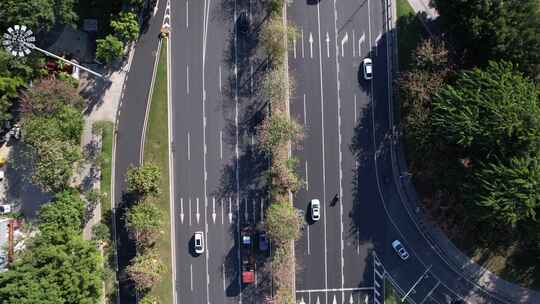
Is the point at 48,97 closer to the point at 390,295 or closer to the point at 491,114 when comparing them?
the point at 390,295

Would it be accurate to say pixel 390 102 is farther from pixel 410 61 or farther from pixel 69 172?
pixel 69 172

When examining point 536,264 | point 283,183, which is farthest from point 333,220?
point 536,264

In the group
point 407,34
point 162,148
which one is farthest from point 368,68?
point 162,148

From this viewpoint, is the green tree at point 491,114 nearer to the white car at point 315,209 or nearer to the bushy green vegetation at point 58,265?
the white car at point 315,209

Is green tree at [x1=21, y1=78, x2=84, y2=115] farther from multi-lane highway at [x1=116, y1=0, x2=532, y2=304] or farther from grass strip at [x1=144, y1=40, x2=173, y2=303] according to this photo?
grass strip at [x1=144, y1=40, x2=173, y2=303]

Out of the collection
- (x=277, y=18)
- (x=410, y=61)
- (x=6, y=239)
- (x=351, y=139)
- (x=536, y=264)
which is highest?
(x=277, y=18)

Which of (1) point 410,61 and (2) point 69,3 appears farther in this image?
(1) point 410,61
